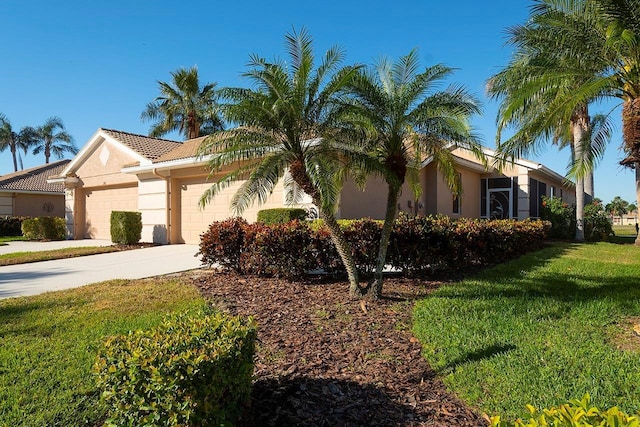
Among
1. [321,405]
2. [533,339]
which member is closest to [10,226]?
[321,405]

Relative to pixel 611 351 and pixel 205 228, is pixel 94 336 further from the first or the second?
pixel 205 228

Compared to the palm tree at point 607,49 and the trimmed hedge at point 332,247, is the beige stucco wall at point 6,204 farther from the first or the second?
the palm tree at point 607,49

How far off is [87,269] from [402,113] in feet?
28.8

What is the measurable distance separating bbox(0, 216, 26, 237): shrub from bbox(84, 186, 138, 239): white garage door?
7573 millimetres

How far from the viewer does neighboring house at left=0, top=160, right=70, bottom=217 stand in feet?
88.0

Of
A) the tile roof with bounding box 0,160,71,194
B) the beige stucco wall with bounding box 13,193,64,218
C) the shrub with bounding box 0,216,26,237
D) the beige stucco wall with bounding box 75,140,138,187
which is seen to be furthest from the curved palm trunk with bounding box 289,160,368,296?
the beige stucco wall with bounding box 13,193,64,218

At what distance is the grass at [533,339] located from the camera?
3.63 metres

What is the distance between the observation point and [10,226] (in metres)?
24.7

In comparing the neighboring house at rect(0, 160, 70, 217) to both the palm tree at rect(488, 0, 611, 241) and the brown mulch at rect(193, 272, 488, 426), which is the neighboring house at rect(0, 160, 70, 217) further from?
the palm tree at rect(488, 0, 611, 241)

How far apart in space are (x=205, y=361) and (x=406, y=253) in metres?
6.25

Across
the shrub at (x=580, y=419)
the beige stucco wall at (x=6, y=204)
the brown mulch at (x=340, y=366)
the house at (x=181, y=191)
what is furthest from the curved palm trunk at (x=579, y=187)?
the beige stucco wall at (x=6, y=204)

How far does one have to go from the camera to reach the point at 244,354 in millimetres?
3041

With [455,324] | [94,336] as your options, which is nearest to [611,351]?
[455,324]

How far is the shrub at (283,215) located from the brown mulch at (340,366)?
456cm
